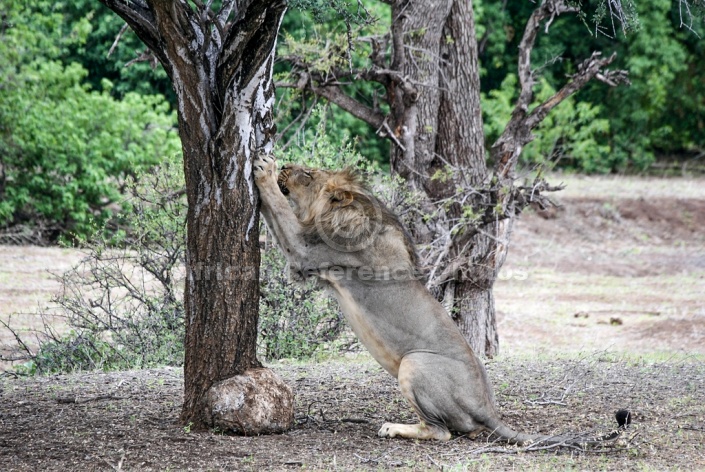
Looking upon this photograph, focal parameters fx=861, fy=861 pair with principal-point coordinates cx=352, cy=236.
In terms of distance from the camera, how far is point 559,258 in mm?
22516

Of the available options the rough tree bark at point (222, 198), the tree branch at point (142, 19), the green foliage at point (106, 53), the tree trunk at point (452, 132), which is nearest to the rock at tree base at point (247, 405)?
the rough tree bark at point (222, 198)

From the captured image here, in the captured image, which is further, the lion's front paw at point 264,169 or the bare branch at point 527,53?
the bare branch at point 527,53

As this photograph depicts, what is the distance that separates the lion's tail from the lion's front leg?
6.29 ft

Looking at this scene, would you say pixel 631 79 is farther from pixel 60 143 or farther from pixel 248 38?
pixel 248 38

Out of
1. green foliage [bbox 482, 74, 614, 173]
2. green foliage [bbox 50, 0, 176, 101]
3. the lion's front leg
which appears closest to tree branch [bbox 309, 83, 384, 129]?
the lion's front leg

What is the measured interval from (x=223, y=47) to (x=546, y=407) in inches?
159

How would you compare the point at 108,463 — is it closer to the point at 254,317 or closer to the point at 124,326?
the point at 254,317

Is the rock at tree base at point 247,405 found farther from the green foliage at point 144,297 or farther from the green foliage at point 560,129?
the green foliage at point 560,129

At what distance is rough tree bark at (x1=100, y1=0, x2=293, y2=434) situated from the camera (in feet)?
19.4

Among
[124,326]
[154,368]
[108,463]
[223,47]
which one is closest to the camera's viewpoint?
[108,463]

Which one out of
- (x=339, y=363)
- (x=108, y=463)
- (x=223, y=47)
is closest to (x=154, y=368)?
(x=339, y=363)

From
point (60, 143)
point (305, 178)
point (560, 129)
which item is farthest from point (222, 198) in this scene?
point (560, 129)

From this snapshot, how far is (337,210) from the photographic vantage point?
22.2 ft

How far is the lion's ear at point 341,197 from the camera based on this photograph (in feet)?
22.3
